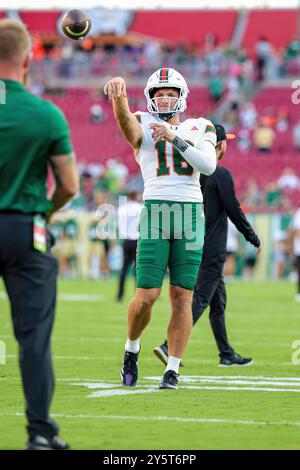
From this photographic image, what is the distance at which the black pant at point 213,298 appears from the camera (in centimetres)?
952

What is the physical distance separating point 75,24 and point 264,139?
24922 millimetres

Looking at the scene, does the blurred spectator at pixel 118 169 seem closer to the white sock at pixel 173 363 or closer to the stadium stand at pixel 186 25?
the stadium stand at pixel 186 25

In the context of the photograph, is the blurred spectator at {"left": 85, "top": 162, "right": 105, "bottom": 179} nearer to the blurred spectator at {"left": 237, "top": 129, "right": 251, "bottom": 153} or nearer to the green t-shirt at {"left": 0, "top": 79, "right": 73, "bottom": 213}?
the blurred spectator at {"left": 237, "top": 129, "right": 251, "bottom": 153}

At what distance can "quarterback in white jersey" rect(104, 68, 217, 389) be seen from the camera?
795cm

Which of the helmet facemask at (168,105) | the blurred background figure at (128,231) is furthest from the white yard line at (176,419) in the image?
the blurred background figure at (128,231)

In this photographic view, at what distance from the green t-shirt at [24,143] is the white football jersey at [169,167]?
8.53 feet

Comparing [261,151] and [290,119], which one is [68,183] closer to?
[261,151]

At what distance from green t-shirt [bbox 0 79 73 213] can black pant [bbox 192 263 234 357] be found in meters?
4.16

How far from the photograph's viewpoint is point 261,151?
33312 mm

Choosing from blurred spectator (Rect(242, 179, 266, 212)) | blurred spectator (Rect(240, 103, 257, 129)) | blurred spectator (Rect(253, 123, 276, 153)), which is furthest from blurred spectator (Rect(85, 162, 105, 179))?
blurred spectator (Rect(242, 179, 266, 212))

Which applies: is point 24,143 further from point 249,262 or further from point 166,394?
point 249,262

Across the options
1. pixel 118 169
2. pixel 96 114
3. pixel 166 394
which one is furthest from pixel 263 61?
pixel 166 394

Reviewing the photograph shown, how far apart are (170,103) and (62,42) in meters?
35.9

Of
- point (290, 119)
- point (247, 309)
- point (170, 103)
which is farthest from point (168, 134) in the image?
point (290, 119)
